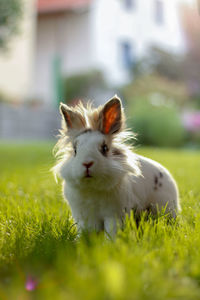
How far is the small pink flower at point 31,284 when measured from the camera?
194 centimetres

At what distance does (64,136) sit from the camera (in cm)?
301

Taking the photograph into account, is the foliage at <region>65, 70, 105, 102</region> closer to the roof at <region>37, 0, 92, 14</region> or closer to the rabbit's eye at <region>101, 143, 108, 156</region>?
the roof at <region>37, 0, 92, 14</region>

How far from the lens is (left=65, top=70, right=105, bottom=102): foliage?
2129cm

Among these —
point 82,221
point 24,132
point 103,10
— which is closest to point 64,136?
point 82,221

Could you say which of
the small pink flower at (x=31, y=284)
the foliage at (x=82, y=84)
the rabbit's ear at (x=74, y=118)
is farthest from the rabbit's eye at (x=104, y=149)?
the foliage at (x=82, y=84)

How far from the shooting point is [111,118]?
2.86 meters

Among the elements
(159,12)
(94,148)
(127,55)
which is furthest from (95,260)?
(159,12)

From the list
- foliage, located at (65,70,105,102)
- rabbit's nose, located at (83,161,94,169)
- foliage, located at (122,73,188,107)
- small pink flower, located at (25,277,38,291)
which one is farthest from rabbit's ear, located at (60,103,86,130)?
foliage, located at (65,70,105,102)

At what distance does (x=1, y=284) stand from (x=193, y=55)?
24842mm

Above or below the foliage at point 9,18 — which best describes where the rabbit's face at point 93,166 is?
below

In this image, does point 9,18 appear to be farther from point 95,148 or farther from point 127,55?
point 127,55

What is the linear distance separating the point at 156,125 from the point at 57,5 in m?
10.3

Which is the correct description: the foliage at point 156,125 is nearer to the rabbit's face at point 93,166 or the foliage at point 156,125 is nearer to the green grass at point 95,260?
the green grass at point 95,260

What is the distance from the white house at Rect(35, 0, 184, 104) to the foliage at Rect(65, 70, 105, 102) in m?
0.44
